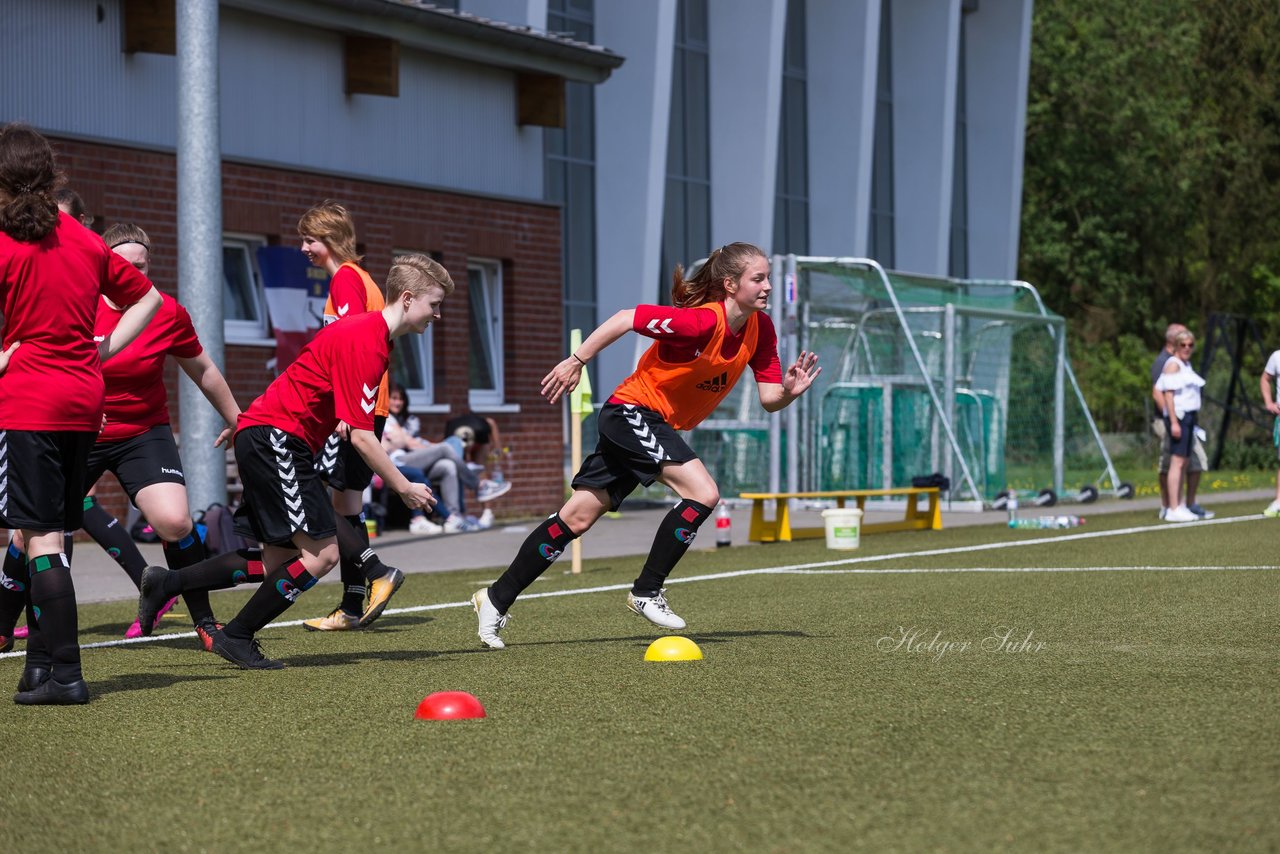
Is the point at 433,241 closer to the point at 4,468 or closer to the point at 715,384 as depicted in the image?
the point at 715,384

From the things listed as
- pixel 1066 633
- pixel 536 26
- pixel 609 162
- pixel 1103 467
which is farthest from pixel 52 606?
pixel 609 162

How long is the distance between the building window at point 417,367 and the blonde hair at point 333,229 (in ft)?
32.7

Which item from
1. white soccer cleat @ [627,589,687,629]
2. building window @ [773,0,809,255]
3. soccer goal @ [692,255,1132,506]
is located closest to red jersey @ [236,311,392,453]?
white soccer cleat @ [627,589,687,629]

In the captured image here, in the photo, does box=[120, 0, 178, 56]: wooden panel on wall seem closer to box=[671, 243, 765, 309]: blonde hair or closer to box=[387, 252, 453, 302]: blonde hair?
box=[671, 243, 765, 309]: blonde hair

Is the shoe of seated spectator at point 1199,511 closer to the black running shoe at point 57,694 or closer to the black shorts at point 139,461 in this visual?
the black shorts at point 139,461

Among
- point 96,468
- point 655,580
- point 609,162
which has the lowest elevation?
point 655,580

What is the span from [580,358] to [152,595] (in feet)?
7.05

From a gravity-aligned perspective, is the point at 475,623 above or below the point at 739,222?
below

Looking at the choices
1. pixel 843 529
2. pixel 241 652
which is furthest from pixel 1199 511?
pixel 241 652

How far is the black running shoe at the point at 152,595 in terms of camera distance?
7703 millimetres

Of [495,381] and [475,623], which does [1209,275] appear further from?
[475,623]

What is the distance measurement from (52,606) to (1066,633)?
4078 mm

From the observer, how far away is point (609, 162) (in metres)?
25.1

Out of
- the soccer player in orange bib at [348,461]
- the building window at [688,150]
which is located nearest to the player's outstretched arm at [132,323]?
the soccer player in orange bib at [348,461]
